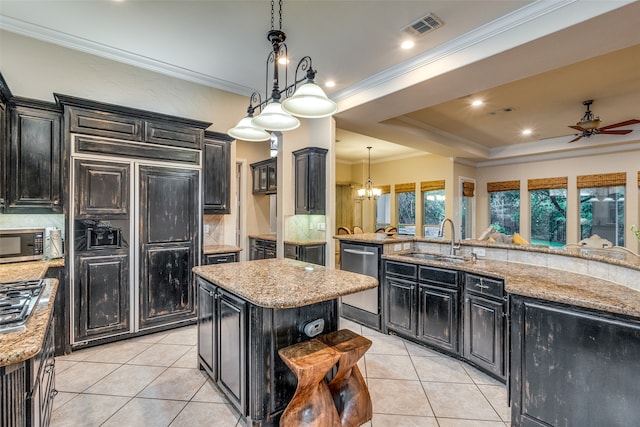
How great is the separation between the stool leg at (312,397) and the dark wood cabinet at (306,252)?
2.60 meters

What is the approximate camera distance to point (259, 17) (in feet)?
8.80

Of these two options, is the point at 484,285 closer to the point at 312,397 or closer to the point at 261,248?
the point at 312,397

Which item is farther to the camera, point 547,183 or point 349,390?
point 547,183

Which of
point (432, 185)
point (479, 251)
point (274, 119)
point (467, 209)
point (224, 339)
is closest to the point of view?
point (224, 339)

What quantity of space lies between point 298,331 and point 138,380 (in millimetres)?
1580

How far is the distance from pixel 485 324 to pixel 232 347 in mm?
2017

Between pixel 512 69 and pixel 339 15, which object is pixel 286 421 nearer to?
pixel 339 15

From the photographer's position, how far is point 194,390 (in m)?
2.35

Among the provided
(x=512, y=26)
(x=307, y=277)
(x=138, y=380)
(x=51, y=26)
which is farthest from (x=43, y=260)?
(x=512, y=26)

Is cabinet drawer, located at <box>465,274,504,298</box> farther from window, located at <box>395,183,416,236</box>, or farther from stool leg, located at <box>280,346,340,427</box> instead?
window, located at <box>395,183,416,236</box>

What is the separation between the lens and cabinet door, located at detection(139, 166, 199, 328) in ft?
10.7

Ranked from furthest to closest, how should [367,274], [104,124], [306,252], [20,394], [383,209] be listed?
[383,209] → [306,252] → [367,274] → [104,124] → [20,394]

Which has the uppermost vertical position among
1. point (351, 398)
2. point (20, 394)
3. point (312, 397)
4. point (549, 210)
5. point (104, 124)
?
point (104, 124)

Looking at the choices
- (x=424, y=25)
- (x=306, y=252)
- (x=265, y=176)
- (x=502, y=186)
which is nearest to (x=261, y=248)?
(x=265, y=176)
